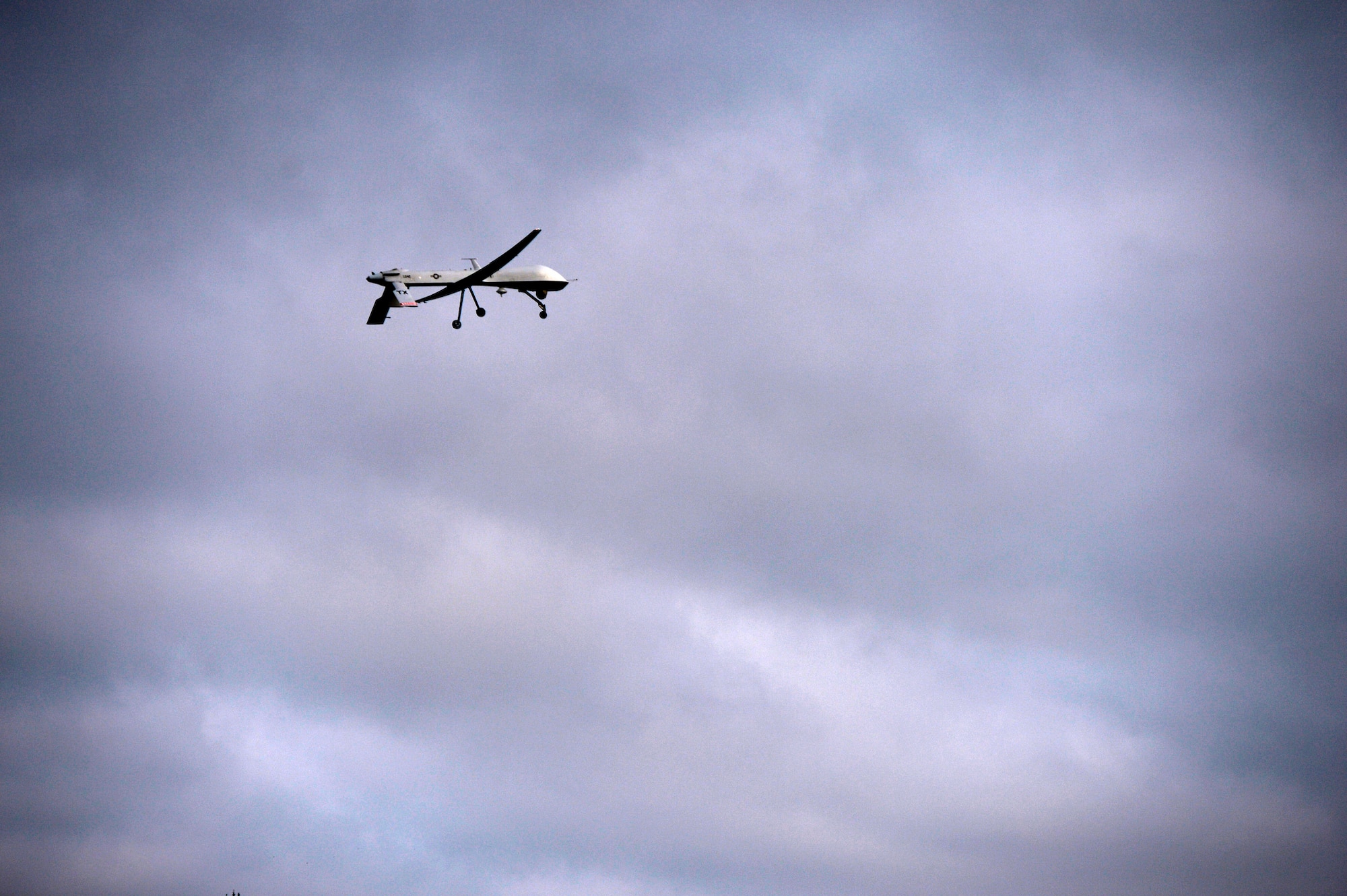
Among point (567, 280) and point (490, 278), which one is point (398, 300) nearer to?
point (490, 278)

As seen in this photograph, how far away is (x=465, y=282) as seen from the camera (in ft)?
345

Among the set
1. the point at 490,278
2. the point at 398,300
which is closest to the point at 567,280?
the point at 490,278

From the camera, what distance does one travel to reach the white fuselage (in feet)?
343

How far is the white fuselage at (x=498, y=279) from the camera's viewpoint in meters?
105

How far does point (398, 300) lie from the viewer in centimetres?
10425

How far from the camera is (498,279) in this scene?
10631 cm

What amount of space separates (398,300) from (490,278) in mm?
7815

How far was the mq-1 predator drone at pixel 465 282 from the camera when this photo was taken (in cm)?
10431

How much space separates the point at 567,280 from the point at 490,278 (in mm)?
6838

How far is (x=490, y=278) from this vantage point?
348 feet

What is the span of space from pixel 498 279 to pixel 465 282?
114 inches

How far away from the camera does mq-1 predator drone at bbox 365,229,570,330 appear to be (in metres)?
104
